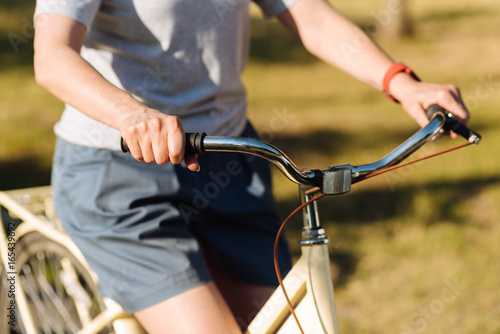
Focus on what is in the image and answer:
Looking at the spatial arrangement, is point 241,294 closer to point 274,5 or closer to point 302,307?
point 302,307

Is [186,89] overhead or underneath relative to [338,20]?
underneath

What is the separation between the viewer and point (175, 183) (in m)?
1.67

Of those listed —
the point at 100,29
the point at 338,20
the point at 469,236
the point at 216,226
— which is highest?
the point at 338,20

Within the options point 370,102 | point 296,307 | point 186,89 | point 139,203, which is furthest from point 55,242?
point 370,102

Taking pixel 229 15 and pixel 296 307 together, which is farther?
pixel 229 15

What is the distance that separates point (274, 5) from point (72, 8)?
27.5 inches

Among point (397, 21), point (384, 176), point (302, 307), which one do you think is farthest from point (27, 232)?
point (397, 21)

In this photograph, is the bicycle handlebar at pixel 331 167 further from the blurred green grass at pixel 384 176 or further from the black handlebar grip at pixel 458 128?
the blurred green grass at pixel 384 176

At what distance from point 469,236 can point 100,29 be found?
11.4ft

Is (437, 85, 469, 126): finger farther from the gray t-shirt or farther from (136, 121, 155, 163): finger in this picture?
(136, 121, 155, 163): finger

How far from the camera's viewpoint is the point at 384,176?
5340 mm

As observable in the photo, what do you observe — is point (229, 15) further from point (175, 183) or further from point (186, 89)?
point (175, 183)

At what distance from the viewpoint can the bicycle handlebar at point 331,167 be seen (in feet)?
3.95

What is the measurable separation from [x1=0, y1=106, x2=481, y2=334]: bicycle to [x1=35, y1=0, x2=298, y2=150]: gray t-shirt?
411mm
